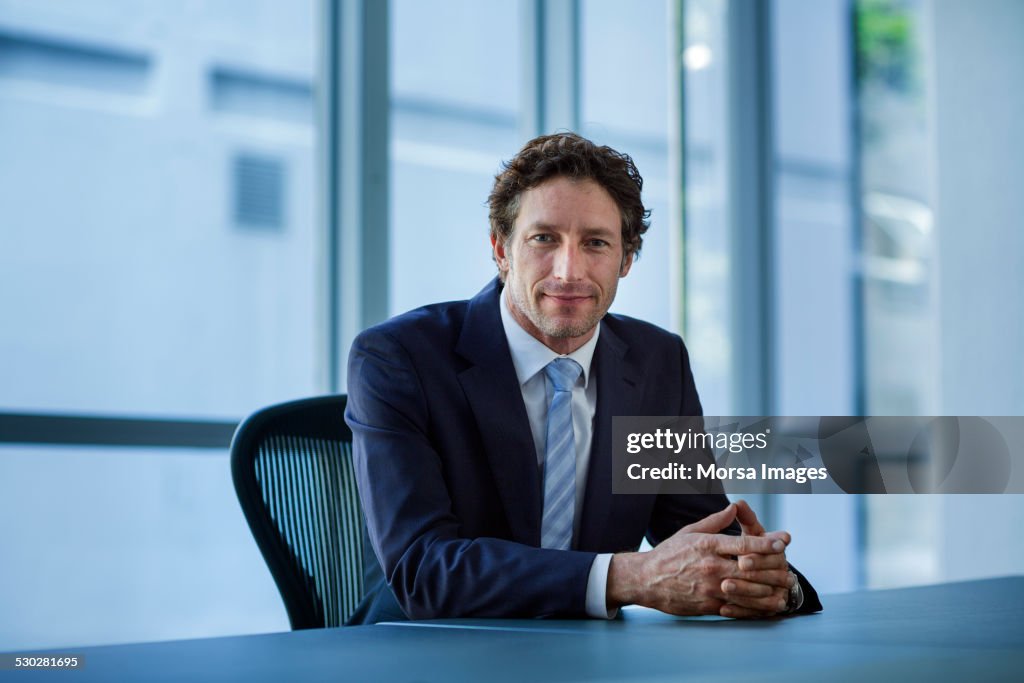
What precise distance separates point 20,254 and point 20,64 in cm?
53

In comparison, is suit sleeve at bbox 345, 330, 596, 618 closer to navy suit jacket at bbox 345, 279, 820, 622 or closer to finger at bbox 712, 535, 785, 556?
navy suit jacket at bbox 345, 279, 820, 622

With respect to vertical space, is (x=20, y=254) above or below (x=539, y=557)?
above

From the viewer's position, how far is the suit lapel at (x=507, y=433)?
6.10ft

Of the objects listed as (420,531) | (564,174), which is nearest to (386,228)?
(564,174)

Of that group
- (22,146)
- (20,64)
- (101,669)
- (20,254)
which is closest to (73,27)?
(20,64)

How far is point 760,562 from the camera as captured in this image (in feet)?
4.95

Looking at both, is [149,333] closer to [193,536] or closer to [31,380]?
[31,380]

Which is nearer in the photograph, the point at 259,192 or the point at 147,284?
the point at 147,284

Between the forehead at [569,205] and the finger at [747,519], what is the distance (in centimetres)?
65

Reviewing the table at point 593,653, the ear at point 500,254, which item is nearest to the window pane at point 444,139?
the ear at point 500,254

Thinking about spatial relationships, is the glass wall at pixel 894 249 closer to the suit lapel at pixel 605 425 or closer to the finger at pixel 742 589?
the suit lapel at pixel 605 425

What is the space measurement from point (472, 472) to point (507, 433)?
0.09 metres

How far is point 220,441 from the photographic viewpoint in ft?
10.4

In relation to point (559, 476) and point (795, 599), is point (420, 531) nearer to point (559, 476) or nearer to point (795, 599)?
point (559, 476)
